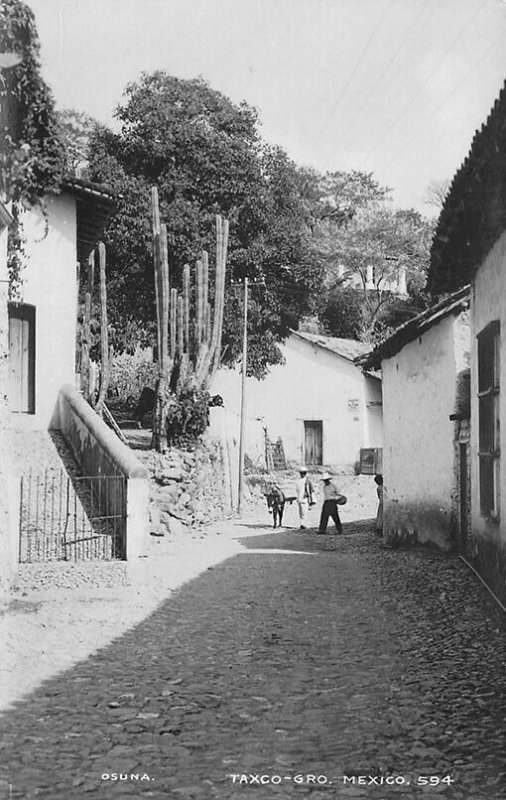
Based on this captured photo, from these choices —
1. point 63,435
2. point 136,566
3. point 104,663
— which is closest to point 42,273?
point 63,435

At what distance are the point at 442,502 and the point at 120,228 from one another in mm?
12888

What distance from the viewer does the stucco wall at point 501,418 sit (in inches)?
306

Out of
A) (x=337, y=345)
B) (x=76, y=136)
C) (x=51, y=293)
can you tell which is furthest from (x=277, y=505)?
(x=337, y=345)

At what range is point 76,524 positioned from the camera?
993 centimetres

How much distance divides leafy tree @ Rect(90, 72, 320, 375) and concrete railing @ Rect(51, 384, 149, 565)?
5512 millimetres

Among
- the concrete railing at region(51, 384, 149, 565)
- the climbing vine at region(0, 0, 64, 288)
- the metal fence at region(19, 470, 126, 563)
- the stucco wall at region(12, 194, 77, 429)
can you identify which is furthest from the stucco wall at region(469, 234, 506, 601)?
the stucco wall at region(12, 194, 77, 429)

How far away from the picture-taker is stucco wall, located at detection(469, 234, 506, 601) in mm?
7766

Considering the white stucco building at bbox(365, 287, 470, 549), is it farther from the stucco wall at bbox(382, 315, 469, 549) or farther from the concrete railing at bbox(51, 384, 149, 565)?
the concrete railing at bbox(51, 384, 149, 565)

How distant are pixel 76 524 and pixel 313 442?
24553 mm

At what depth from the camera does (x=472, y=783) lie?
3.93 m

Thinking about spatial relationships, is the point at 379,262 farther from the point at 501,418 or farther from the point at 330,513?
the point at 501,418

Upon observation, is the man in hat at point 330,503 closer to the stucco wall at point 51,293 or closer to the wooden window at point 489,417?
the stucco wall at point 51,293

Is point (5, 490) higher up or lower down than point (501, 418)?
lower down

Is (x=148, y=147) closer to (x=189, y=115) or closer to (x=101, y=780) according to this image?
→ (x=189, y=115)
